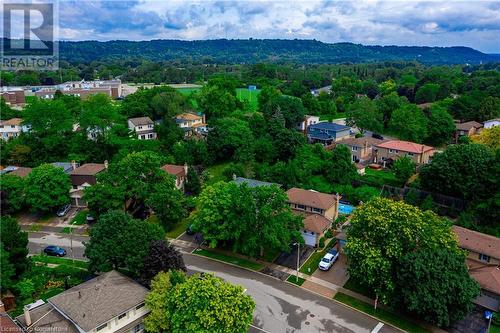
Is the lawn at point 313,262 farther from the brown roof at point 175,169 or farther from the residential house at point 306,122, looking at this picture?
the residential house at point 306,122

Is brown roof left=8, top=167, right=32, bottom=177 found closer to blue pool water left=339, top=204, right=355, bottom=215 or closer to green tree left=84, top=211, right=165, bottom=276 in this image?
green tree left=84, top=211, right=165, bottom=276

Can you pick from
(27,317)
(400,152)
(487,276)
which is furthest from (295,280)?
(400,152)

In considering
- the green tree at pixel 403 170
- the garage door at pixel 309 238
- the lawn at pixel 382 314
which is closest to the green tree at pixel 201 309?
the lawn at pixel 382 314

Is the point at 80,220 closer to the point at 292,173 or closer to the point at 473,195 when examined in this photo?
the point at 292,173

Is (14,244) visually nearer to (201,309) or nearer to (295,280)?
(201,309)

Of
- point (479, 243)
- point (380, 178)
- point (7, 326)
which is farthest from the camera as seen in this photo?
point (380, 178)
